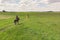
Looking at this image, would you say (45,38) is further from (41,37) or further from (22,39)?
(22,39)

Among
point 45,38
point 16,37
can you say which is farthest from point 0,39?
point 45,38

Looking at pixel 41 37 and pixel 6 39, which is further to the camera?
pixel 41 37

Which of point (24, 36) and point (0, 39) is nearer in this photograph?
point (0, 39)

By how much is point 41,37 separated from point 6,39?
418cm

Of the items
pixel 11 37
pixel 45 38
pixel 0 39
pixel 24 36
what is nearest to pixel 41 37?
pixel 45 38

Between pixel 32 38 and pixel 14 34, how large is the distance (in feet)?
7.53

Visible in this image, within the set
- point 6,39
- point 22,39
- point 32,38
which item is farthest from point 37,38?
point 6,39

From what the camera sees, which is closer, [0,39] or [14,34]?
[0,39]

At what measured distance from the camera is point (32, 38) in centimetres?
1998

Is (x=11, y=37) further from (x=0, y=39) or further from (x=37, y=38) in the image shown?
(x=37, y=38)

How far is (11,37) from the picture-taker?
19516mm

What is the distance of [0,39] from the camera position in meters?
18.7

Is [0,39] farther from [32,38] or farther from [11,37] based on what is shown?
[32,38]

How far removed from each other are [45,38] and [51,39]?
707 millimetres
